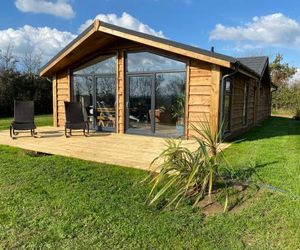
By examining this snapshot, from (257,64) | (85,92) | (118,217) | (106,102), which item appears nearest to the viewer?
(118,217)

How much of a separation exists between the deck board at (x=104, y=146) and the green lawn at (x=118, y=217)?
3.13 ft

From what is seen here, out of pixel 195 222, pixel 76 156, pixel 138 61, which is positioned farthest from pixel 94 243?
pixel 138 61

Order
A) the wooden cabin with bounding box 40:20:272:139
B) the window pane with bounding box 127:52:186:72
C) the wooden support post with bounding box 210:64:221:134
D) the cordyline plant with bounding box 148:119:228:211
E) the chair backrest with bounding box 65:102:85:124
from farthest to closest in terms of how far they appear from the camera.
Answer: the chair backrest with bounding box 65:102:85:124
the window pane with bounding box 127:52:186:72
the wooden cabin with bounding box 40:20:272:139
the wooden support post with bounding box 210:64:221:134
the cordyline plant with bounding box 148:119:228:211

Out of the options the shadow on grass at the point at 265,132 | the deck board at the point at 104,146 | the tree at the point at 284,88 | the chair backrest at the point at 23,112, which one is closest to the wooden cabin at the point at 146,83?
the shadow on grass at the point at 265,132

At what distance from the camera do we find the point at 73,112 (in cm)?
883

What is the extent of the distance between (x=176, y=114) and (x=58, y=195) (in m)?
5.29

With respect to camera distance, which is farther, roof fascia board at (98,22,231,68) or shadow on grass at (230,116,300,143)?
shadow on grass at (230,116,300,143)

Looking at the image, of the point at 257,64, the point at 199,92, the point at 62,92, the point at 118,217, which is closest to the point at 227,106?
the point at 199,92

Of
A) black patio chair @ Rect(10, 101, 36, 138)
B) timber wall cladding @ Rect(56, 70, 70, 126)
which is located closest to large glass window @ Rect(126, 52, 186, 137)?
timber wall cladding @ Rect(56, 70, 70, 126)

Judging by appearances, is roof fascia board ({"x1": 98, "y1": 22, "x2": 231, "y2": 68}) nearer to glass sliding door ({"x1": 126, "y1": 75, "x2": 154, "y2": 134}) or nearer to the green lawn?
glass sliding door ({"x1": 126, "y1": 75, "x2": 154, "y2": 134})

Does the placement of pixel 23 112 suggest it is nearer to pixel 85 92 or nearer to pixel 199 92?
pixel 85 92

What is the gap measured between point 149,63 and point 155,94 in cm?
98

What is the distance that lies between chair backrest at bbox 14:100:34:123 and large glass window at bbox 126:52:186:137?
293cm

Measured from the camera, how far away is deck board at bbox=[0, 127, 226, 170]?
5641mm
